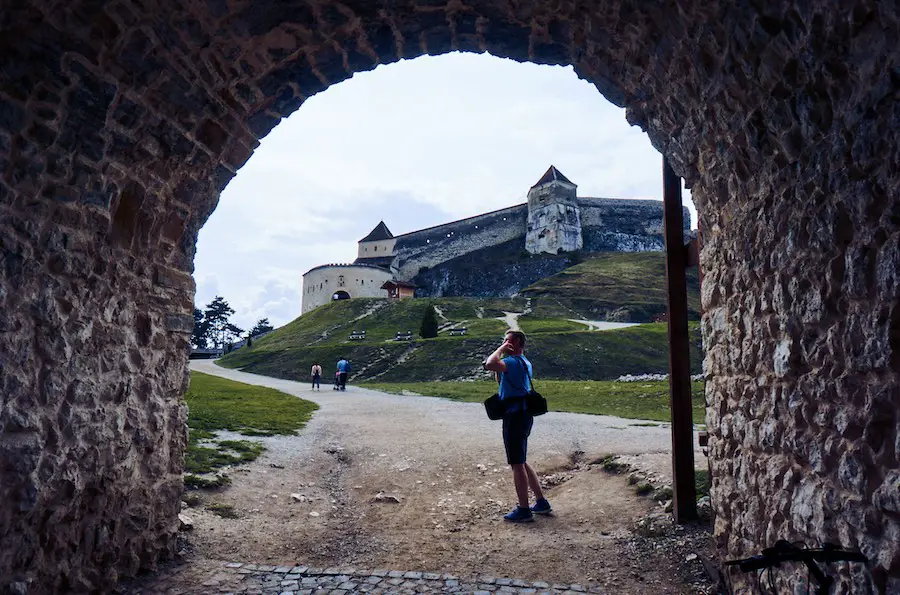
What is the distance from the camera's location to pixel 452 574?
4020mm

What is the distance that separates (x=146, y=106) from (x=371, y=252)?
6355 cm

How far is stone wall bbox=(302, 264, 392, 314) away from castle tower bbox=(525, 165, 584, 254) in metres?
15.3

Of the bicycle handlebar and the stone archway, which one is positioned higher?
the stone archway

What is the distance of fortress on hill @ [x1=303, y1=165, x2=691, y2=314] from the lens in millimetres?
58938

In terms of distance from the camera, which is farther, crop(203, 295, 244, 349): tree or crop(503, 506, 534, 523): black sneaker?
crop(203, 295, 244, 349): tree

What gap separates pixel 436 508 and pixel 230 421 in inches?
236

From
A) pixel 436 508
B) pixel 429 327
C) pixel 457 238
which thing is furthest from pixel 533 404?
pixel 457 238

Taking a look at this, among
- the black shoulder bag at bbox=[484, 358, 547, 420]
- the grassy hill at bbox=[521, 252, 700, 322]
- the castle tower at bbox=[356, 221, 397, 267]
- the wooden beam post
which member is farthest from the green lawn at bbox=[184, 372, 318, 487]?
the castle tower at bbox=[356, 221, 397, 267]

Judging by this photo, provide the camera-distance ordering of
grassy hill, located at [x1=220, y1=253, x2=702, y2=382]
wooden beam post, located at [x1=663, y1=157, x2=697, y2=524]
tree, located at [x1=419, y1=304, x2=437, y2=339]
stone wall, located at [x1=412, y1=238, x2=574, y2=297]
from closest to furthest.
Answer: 1. wooden beam post, located at [x1=663, y1=157, x2=697, y2=524]
2. grassy hill, located at [x1=220, y1=253, x2=702, y2=382]
3. tree, located at [x1=419, y1=304, x2=437, y2=339]
4. stone wall, located at [x1=412, y1=238, x2=574, y2=297]

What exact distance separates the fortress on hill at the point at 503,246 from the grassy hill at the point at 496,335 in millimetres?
4322

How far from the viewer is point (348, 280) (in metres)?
59.2

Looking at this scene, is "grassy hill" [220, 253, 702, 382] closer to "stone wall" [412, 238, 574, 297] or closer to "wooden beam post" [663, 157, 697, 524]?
"stone wall" [412, 238, 574, 297]

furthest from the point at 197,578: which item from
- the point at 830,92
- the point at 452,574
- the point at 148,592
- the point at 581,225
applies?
the point at 581,225

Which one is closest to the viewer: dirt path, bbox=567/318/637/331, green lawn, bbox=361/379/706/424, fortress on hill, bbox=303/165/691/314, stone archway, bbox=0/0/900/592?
stone archway, bbox=0/0/900/592
